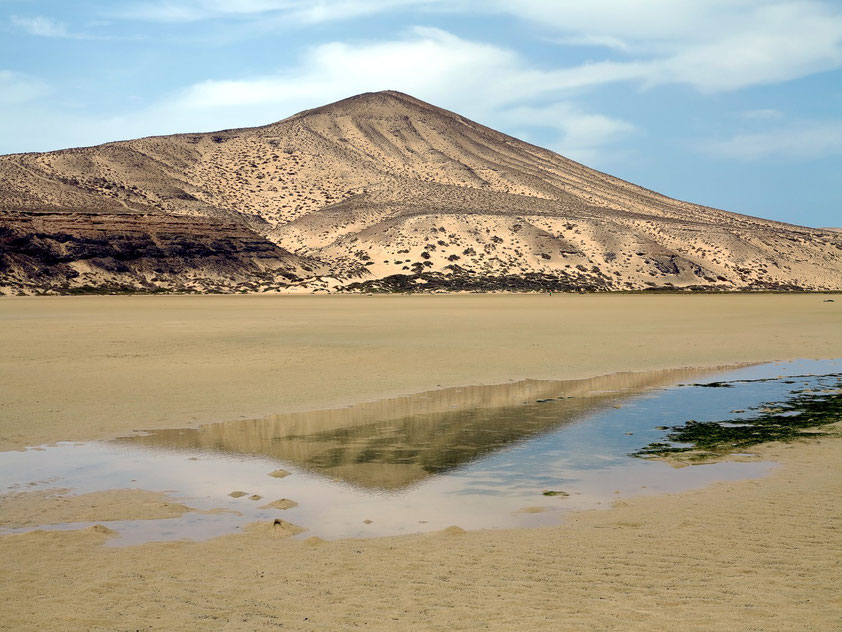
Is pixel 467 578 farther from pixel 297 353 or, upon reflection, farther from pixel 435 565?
pixel 297 353

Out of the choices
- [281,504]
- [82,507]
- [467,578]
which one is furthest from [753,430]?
[82,507]

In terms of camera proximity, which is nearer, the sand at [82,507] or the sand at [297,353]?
the sand at [82,507]

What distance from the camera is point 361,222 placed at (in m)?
97.4

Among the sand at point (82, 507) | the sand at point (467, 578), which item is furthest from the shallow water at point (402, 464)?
the sand at point (467, 578)

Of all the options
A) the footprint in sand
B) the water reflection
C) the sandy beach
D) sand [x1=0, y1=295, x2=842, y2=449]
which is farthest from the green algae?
sand [x1=0, y1=295, x2=842, y2=449]

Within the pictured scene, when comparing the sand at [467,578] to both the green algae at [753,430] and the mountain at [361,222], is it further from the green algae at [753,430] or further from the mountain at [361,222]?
the mountain at [361,222]

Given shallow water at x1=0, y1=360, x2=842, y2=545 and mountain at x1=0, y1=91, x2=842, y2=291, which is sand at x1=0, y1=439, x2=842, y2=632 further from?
mountain at x1=0, y1=91, x2=842, y2=291

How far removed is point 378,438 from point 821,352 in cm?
1893

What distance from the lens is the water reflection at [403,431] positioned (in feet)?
37.7

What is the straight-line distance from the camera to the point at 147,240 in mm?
74188

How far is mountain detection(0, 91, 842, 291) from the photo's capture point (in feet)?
240

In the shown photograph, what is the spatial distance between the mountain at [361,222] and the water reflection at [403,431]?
55.6 meters

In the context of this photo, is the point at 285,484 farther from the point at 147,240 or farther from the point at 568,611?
the point at 147,240

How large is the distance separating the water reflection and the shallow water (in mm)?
33
